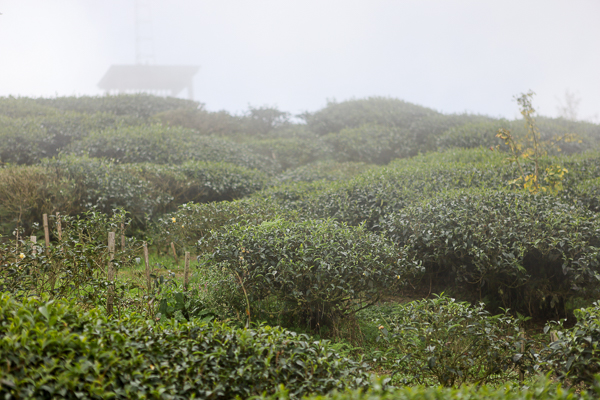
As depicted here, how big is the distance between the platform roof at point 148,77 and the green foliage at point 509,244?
4116cm

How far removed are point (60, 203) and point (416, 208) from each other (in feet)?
22.9

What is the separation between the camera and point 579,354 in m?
3.40

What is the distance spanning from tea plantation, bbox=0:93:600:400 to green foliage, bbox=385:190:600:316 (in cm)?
4

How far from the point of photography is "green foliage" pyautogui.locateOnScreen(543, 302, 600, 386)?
3318 mm

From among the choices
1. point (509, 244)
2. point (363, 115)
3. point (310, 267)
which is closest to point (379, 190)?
point (509, 244)

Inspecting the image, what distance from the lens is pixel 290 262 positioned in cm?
497

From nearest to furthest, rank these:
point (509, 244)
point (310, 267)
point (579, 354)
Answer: point (579, 354), point (310, 267), point (509, 244)

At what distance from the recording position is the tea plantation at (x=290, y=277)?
117 inches

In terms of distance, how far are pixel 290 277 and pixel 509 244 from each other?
3616mm

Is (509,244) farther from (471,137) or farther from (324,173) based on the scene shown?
(471,137)

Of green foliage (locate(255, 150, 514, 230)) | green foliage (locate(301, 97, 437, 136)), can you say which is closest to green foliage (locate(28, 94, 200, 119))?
green foliage (locate(301, 97, 437, 136))

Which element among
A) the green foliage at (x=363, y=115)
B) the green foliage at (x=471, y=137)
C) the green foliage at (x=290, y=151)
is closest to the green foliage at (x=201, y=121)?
the green foliage at (x=290, y=151)

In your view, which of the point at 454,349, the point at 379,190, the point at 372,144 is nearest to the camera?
the point at 454,349

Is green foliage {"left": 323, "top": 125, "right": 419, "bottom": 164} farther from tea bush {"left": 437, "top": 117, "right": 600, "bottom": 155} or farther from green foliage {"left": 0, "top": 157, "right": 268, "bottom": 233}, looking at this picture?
green foliage {"left": 0, "top": 157, "right": 268, "bottom": 233}
